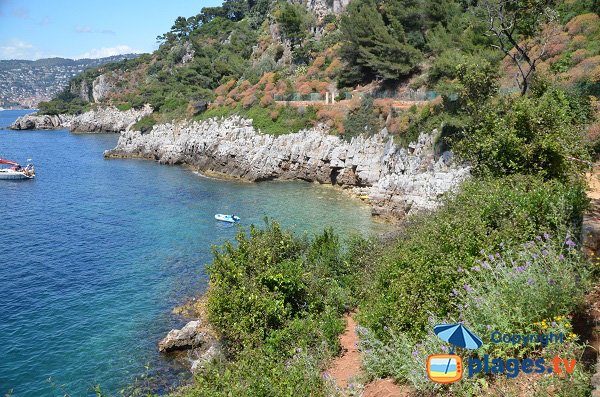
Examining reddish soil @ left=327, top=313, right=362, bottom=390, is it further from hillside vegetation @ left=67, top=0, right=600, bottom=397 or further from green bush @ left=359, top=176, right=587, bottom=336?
green bush @ left=359, top=176, right=587, bottom=336

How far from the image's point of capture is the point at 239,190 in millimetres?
41938

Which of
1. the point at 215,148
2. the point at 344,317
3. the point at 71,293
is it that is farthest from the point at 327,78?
the point at 344,317

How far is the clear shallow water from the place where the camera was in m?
16.6

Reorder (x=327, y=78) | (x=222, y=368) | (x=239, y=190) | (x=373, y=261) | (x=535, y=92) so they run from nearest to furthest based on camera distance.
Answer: (x=222, y=368) → (x=373, y=261) → (x=535, y=92) → (x=239, y=190) → (x=327, y=78)

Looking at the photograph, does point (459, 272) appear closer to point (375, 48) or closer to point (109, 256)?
point (109, 256)

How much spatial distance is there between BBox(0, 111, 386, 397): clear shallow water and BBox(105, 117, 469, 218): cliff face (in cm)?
235

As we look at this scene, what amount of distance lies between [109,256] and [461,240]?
22741mm

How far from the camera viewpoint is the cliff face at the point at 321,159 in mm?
32812

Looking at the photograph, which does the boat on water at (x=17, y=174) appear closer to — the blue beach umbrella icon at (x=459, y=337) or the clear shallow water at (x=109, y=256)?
the clear shallow water at (x=109, y=256)

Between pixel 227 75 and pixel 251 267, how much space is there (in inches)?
2633

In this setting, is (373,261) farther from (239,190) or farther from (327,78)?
(327,78)

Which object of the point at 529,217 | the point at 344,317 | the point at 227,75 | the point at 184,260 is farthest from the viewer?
the point at 227,75

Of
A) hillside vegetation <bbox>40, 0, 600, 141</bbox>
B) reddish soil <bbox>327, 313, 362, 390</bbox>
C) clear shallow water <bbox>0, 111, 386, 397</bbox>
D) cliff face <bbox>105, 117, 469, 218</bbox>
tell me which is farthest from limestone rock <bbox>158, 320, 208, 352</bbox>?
hillside vegetation <bbox>40, 0, 600, 141</bbox>

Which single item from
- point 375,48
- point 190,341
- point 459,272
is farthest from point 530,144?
point 375,48
